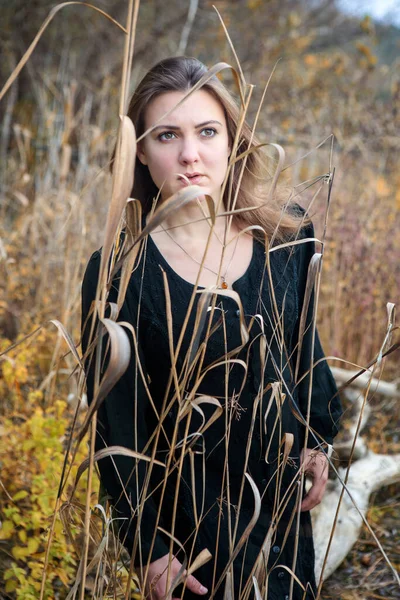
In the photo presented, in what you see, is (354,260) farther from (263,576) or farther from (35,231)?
(263,576)

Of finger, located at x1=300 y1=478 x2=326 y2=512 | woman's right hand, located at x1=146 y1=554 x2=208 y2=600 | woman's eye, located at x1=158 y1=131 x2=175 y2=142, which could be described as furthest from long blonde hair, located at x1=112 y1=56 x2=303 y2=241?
woman's right hand, located at x1=146 y1=554 x2=208 y2=600

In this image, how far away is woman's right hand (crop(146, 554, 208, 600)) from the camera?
129 cm

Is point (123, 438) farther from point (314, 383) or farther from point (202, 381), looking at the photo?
point (314, 383)

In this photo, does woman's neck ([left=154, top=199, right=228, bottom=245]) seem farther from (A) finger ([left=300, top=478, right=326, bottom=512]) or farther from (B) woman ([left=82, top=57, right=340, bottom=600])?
(A) finger ([left=300, top=478, right=326, bottom=512])

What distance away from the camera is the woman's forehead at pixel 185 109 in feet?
4.59

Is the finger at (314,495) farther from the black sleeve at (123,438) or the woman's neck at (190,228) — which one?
the woman's neck at (190,228)

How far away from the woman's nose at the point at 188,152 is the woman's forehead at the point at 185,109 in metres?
0.05

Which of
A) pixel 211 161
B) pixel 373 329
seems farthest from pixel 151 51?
pixel 211 161

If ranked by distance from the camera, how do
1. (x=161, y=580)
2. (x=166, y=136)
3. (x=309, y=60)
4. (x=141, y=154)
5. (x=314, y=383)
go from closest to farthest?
(x=161, y=580) < (x=166, y=136) < (x=141, y=154) < (x=314, y=383) < (x=309, y=60)

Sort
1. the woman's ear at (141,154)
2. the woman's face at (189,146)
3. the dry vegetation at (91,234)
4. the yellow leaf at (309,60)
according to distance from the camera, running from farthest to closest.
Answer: the yellow leaf at (309,60) → the dry vegetation at (91,234) → the woman's ear at (141,154) → the woman's face at (189,146)

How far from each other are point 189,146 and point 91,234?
2.27 metres

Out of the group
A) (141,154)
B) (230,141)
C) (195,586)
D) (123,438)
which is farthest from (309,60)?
(195,586)

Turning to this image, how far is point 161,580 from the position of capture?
1313 mm

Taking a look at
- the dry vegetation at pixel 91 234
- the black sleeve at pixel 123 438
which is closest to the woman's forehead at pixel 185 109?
the dry vegetation at pixel 91 234
